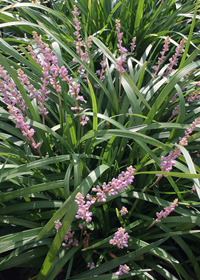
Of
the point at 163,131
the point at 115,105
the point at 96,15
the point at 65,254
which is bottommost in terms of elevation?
the point at 65,254

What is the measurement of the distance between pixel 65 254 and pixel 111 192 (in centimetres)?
59

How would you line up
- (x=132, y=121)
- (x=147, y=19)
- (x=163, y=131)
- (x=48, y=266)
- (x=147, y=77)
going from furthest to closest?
1. (x=147, y=19)
2. (x=147, y=77)
3. (x=163, y=131)
4. (x=132, y=121)
5. (x=48, y=266)

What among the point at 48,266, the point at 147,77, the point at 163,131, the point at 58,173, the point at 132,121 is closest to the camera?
the point at 48,266

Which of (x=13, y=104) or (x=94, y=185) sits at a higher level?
(x=13, y=104)

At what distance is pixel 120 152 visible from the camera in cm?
183

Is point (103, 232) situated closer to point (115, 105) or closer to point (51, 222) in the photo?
point (51, 222)

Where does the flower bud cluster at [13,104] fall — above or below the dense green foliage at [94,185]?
above

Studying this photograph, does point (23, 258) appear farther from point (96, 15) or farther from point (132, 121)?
point (96, 15)

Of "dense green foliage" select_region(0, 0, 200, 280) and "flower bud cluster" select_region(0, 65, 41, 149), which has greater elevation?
"flower bud cluster" select_region(0, 65, 41, 149)

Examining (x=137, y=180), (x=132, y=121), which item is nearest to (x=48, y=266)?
(x=137, y=180)

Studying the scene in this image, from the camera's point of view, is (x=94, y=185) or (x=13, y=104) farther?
(x=94, y=185)

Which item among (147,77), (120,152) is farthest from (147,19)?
(120,152)

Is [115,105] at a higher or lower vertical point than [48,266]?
higher

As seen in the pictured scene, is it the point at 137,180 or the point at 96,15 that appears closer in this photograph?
the point at 137,180
